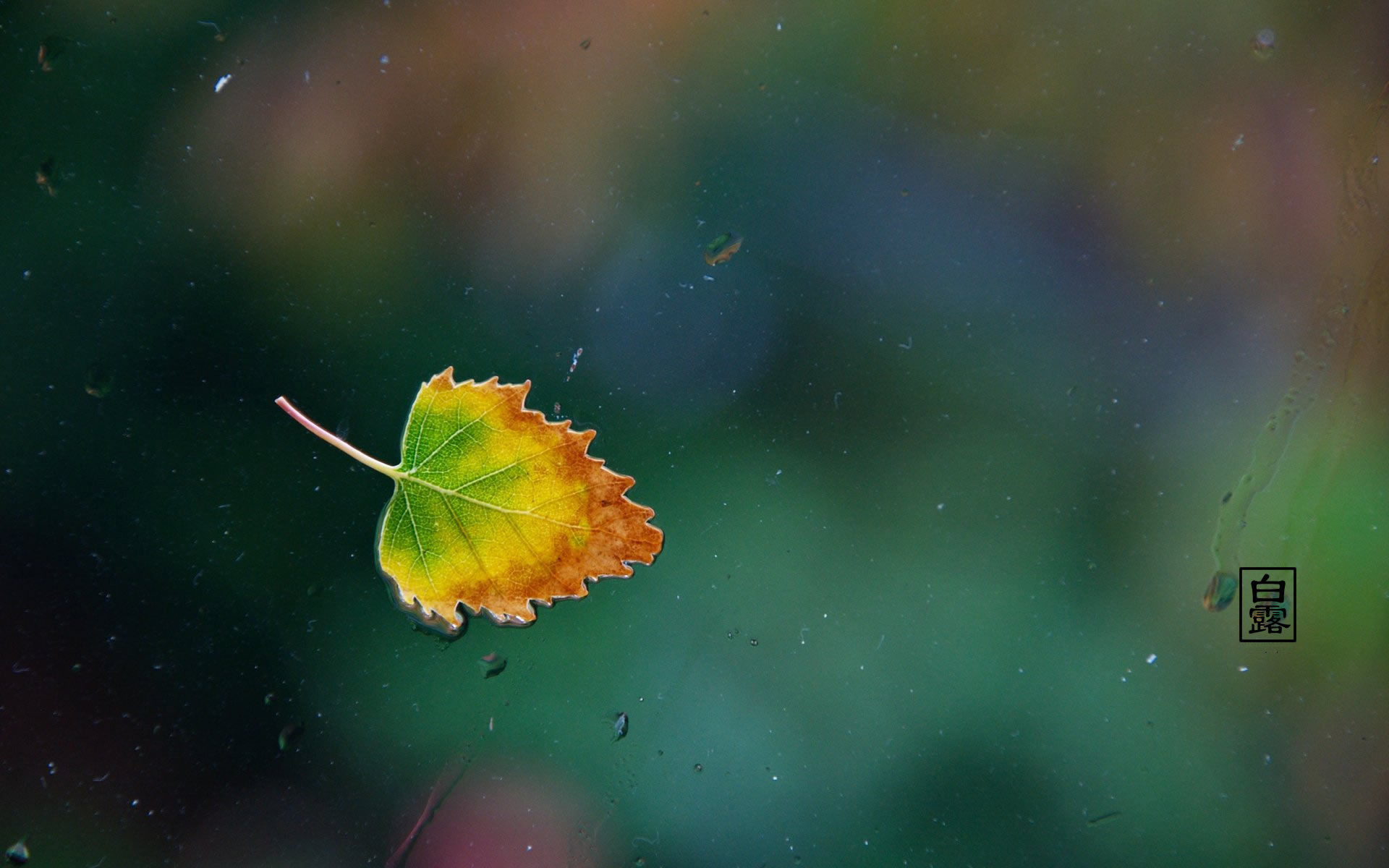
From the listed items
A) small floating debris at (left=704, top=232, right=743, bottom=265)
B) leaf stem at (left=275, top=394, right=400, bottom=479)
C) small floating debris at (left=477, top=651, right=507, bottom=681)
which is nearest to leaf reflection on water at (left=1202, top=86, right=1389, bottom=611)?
small floating debris at (left=704, top=232, right=743, bottom=265)

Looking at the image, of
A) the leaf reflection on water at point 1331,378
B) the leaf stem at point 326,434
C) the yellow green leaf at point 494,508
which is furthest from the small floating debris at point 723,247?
the leaf reflection on water at point 1331,378

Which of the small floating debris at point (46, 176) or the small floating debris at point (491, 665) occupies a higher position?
the small floating debris at point (46, 176)

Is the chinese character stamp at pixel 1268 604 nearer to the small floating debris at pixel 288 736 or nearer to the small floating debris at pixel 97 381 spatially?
the small floating debris at pixel 288 736

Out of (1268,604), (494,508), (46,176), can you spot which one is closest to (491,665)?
(494,508)

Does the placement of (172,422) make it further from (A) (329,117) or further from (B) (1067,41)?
(B) (1067,41)

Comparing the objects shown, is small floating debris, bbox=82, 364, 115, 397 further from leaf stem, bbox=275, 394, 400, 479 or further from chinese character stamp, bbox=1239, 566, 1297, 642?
chinese character stamp, bbox=1239, 566, 1297, 642
